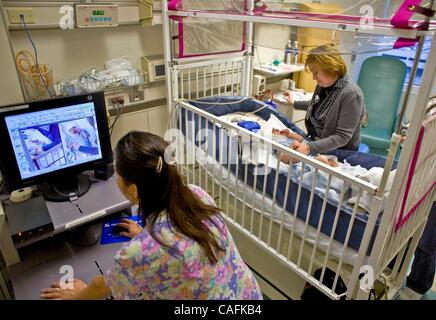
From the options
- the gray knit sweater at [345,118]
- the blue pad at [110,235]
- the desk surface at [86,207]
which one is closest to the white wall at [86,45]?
the desk surface at [86,207]

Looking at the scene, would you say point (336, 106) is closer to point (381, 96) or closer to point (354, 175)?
point (354, 175)

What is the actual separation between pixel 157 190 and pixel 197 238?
19cm

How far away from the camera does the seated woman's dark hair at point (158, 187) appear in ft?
3.09

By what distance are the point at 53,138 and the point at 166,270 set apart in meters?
0.80

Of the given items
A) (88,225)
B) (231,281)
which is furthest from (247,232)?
(88,225)

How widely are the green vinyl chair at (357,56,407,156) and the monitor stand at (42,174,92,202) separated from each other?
2.07 metres

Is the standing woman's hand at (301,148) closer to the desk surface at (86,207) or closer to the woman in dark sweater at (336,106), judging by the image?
the woman in dark sweater at (336,106)

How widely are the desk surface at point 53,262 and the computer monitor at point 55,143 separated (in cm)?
21

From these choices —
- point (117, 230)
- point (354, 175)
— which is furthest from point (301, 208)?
point (117, 230)

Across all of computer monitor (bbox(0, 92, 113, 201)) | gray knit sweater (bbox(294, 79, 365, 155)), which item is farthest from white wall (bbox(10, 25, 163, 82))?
gray knit sweater (bbox(294, 79, 365, 155))

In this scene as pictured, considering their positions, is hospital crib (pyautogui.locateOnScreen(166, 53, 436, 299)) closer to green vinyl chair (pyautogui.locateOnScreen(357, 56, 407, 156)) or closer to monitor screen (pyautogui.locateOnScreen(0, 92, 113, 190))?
monitor screen (pyautogui.locateOnScreen(0, 92, 113, 190))

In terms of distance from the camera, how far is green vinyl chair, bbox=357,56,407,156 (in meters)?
2.42

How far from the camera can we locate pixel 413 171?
3.51 feet

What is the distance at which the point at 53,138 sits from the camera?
1.32m
